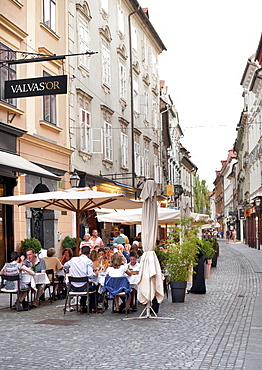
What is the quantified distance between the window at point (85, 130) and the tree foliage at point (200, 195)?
6669 cm

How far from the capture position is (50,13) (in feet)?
73.3

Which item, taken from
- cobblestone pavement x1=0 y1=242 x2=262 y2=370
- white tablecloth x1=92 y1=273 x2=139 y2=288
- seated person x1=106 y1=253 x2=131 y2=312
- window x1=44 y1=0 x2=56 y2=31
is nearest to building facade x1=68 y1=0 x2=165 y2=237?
window x1=44 y1=0 x2=56 y2=31

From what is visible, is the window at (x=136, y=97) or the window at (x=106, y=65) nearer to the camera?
the window at (x=106, y=65)

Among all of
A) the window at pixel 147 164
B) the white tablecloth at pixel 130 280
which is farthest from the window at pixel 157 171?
the white tablecloth at pixel 130 280

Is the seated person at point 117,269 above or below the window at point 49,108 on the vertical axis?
below

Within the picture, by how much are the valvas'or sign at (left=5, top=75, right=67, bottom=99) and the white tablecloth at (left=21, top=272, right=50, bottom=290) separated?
4.71 meters

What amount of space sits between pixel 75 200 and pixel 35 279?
2870 millimetres

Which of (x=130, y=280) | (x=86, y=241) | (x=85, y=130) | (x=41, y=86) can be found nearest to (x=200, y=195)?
(x=85, y=130)

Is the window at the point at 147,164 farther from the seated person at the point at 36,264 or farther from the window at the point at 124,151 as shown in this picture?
the seated person at the point at 36,264

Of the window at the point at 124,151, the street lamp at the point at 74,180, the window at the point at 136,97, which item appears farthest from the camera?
the window at the point at 136,97

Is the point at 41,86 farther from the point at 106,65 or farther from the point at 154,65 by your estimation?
the point at 154,65

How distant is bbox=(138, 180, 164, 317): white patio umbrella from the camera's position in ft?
39.0

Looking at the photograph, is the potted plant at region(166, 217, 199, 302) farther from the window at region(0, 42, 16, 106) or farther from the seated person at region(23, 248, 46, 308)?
the window at region(0, 42, 16, 106)

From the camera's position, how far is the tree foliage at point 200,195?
93312 millimetres
